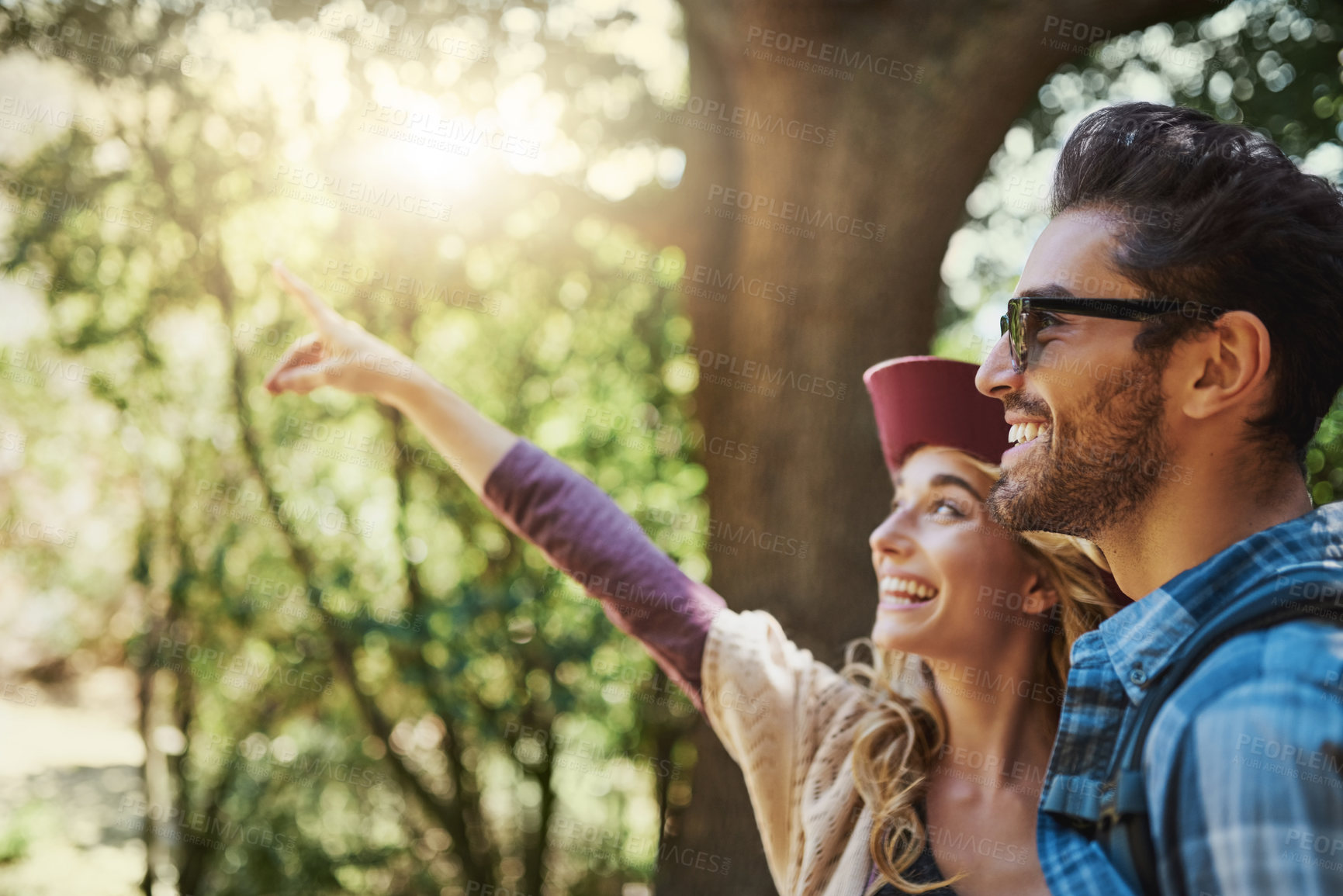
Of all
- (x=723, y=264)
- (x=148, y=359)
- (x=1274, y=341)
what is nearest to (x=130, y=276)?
(x=148, y=359)

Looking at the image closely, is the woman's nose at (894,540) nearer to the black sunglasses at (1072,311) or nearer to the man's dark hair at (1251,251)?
the black sunglasses at (1072,311)

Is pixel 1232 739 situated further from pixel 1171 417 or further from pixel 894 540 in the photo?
pixel 894 540

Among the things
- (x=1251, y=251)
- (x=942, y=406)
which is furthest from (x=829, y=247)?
(x=1251, y=251)

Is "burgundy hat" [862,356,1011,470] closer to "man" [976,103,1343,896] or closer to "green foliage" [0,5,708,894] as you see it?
"man" [976,103,1343,896]

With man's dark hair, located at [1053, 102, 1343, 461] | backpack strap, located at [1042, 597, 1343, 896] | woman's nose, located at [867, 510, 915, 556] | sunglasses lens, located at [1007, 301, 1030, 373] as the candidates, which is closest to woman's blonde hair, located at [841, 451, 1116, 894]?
woman's nose, located at [867, 510, 915, 556]

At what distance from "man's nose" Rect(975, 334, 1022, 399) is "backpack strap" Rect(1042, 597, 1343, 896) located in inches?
19.4

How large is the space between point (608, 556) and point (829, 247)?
1.68m

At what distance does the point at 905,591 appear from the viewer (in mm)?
1922

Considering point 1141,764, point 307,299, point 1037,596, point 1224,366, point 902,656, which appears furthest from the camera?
point 307,299

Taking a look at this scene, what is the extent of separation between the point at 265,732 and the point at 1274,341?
20.2 ft

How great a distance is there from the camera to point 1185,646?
104 cm

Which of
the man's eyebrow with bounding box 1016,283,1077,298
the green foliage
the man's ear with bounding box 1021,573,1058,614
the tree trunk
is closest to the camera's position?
the man's eyebrow with bounding box 1016,283,1077,298

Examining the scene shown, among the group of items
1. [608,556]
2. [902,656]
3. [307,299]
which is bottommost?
[902,656]

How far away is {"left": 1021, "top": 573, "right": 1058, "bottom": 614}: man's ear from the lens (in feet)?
6.09
